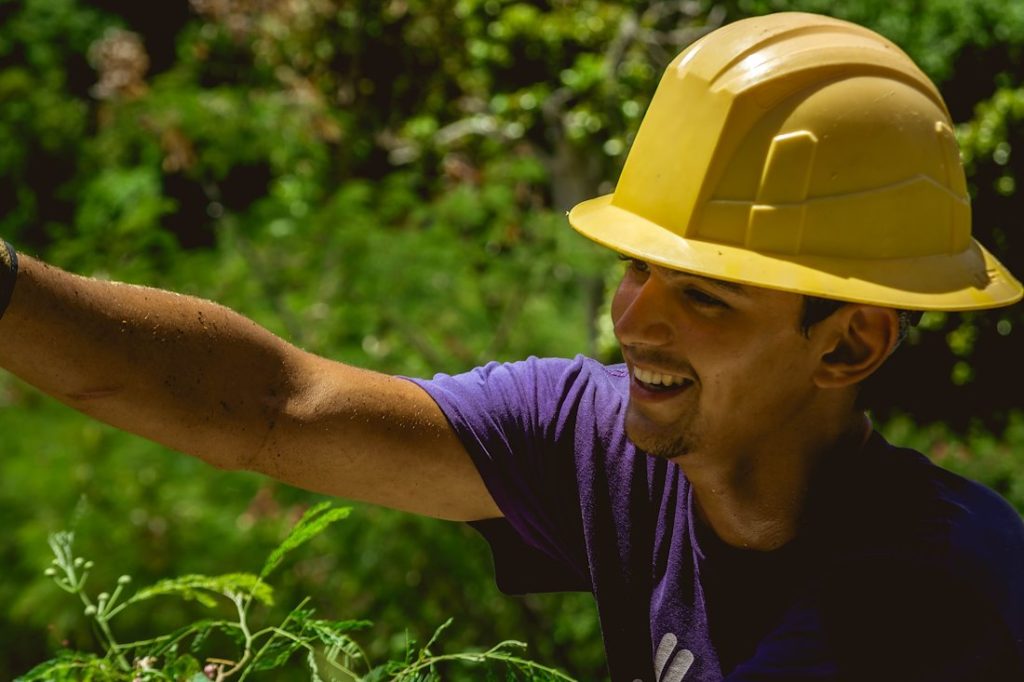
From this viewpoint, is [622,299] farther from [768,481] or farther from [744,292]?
[768,481]

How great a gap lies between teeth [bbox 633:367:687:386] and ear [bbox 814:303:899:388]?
0.21m

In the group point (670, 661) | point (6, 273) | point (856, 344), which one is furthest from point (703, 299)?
point (6, 273)

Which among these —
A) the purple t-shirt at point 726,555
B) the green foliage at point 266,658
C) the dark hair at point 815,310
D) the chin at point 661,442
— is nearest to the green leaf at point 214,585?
A: the green foliage at point 266,658

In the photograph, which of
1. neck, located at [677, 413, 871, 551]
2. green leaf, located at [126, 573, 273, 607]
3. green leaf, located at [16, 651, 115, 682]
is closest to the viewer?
green leaf, located at [16, 651, 115, 682]

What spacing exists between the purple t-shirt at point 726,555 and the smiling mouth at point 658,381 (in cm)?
22

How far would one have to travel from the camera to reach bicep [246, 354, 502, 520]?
2.06 meters

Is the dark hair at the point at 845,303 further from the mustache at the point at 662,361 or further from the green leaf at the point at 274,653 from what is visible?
the green leaf at the point at 274,653

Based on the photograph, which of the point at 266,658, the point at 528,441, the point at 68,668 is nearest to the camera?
the point at 68,668

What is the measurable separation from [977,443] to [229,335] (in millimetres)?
4300

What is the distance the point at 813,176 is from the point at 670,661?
2.57ft

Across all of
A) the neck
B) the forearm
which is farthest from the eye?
the forearm

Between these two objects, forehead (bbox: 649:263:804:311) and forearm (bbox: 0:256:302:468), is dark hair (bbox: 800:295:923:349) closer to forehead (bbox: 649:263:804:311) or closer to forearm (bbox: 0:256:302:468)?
forehead (bbox: 649:263:804:311)

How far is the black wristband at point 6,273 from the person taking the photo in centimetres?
170

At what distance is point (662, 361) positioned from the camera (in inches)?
75.1
